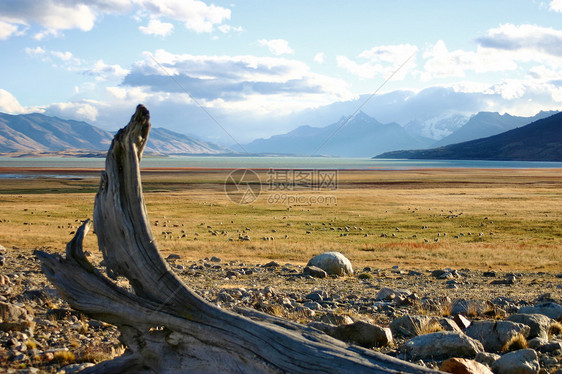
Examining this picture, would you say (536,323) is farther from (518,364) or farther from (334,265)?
(334,265)

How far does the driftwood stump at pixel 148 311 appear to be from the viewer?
18.8 feet

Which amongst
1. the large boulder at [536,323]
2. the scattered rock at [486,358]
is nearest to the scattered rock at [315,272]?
the large boulder at [536,323]

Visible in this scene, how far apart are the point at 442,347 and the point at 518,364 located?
1.29 m

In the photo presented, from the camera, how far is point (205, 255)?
958 inches

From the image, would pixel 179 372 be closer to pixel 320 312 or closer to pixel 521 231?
pixel 320 312

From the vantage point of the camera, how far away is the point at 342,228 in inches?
1393

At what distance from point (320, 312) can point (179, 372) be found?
20.1ft

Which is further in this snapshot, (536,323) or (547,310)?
(547,310)

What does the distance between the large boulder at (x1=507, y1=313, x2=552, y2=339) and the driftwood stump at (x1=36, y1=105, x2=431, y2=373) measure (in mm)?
4861

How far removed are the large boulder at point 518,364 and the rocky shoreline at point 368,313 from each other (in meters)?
0.01

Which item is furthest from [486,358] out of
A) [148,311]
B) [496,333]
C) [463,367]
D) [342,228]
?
[342,228]

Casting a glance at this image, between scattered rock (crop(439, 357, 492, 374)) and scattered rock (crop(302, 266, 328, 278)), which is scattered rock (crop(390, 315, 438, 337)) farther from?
scattered rock (crop(302, 266, 328, 278))

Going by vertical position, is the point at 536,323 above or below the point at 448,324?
above

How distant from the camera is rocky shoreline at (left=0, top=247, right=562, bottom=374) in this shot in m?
7.76
